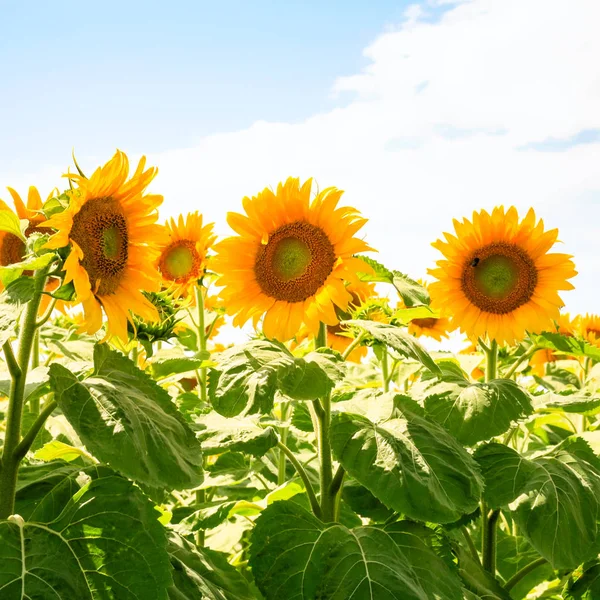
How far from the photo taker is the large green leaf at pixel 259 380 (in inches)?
73.6

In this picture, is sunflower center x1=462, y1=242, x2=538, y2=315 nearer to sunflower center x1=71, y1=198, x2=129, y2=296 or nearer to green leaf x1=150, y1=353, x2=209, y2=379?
green leaf x1=150, y1=353, x2=209, y2=379

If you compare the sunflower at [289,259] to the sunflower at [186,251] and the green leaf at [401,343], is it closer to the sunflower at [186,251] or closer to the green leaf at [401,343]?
the green leaf at [401,343]

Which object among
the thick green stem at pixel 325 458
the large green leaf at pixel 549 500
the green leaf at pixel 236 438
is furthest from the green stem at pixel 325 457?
the large green leaf at pixel 549 500

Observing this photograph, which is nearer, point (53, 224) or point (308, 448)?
point (53, 224)

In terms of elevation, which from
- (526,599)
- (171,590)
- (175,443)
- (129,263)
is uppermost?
(129,263)

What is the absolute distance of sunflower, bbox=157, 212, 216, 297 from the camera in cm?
345

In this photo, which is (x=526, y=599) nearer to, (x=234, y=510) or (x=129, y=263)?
(x=234, y=510)

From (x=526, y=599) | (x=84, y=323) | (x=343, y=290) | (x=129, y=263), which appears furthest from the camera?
(x=526, y=599)

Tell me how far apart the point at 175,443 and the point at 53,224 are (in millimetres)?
513

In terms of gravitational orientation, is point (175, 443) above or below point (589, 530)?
above

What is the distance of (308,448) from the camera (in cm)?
340

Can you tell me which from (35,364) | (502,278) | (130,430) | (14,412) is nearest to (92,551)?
(130,430)

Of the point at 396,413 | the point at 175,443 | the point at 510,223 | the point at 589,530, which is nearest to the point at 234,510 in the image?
the point at 396,413

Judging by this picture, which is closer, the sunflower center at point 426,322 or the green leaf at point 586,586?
the green leaf at point 586,586
